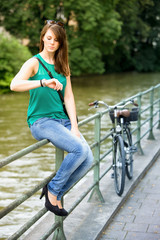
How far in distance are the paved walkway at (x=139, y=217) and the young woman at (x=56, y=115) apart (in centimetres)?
113

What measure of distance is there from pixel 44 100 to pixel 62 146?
389mm

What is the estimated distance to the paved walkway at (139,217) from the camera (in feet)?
15.6

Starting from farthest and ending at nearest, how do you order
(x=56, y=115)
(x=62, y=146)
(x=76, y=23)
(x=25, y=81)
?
(x=76, y=23), (x=56, y=115), (x=62, y=146), (x=25, y=81)

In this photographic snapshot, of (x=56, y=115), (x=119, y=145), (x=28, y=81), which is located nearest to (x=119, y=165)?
(x=119, y=145)

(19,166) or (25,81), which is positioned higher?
(25,81)

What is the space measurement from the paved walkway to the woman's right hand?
1.80 m

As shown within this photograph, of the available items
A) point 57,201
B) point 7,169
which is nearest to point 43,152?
point 7,169

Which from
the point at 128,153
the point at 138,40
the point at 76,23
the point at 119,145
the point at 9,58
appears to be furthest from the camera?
the point at 138,40

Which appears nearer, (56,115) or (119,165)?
(56,115)

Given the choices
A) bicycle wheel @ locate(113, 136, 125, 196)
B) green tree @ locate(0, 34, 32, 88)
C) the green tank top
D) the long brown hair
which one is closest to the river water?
bicycle wheel @ locate(113, 136, 125, 196)

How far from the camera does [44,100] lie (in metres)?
3.77

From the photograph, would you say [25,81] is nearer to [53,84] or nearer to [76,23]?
[53,84]

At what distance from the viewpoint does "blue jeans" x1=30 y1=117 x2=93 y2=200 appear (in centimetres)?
372

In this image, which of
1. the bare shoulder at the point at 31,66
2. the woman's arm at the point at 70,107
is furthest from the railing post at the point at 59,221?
the bare shoulder at the point at 31,66
